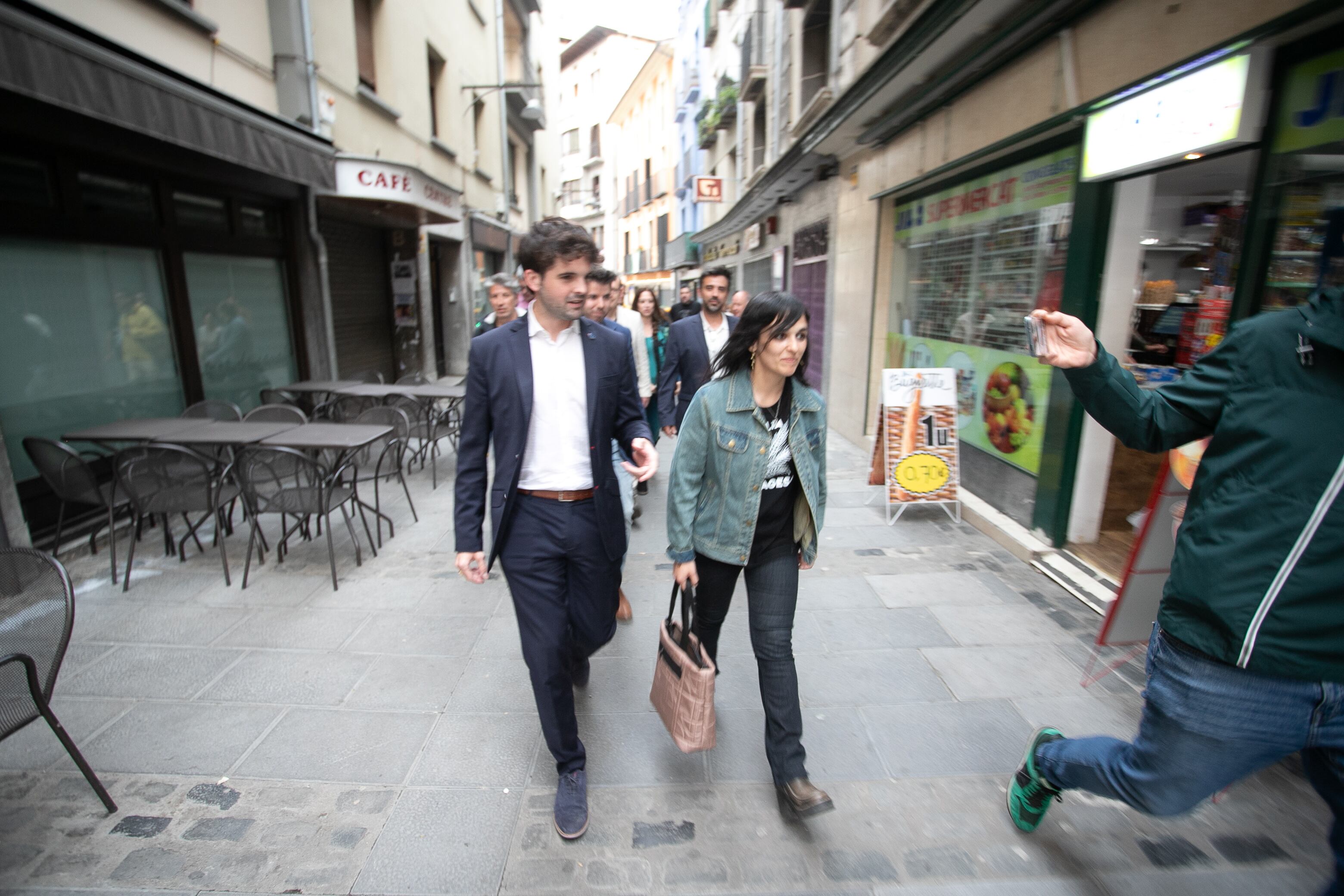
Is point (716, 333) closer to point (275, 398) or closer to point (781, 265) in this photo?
point (275, 398)

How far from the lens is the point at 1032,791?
215cm

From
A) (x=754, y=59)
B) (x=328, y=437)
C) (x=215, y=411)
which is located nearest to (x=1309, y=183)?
(x=328, y=437)

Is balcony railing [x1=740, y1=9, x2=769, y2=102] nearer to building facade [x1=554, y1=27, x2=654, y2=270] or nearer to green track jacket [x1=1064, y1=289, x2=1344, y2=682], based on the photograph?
green track jacket [x1=1064, y1=289, x2=1344, y2=682]

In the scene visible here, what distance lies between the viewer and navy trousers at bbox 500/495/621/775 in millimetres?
2281

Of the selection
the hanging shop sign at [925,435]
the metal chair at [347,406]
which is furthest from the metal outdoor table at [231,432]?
the hanging shop sign at [925,435]

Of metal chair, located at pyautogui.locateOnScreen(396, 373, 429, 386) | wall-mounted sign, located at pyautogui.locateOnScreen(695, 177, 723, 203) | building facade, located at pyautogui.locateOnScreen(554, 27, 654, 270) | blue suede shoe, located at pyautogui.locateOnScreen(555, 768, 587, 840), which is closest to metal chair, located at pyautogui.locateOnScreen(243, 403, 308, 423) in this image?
metal chair, located at pyautogui.locateOnScreen(396, 373, 429, 386)

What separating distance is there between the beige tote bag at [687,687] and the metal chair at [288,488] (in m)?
2.76

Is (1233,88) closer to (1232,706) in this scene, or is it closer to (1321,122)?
(1321,122)

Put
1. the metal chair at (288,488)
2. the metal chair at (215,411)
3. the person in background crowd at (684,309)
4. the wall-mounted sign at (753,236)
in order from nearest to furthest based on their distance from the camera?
the metal chair at (288,488), the metal chair at (215,411), the person in background crowd at (684,309), the wall-mounted sign at (753,236)

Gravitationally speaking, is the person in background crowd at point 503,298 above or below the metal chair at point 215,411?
above

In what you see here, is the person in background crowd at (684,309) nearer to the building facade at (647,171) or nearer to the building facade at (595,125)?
the building facade at (647,171)

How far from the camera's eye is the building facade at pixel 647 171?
1169 inches

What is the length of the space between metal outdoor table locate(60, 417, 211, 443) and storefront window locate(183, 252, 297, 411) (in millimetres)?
1608

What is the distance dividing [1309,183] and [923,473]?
2.95 m
